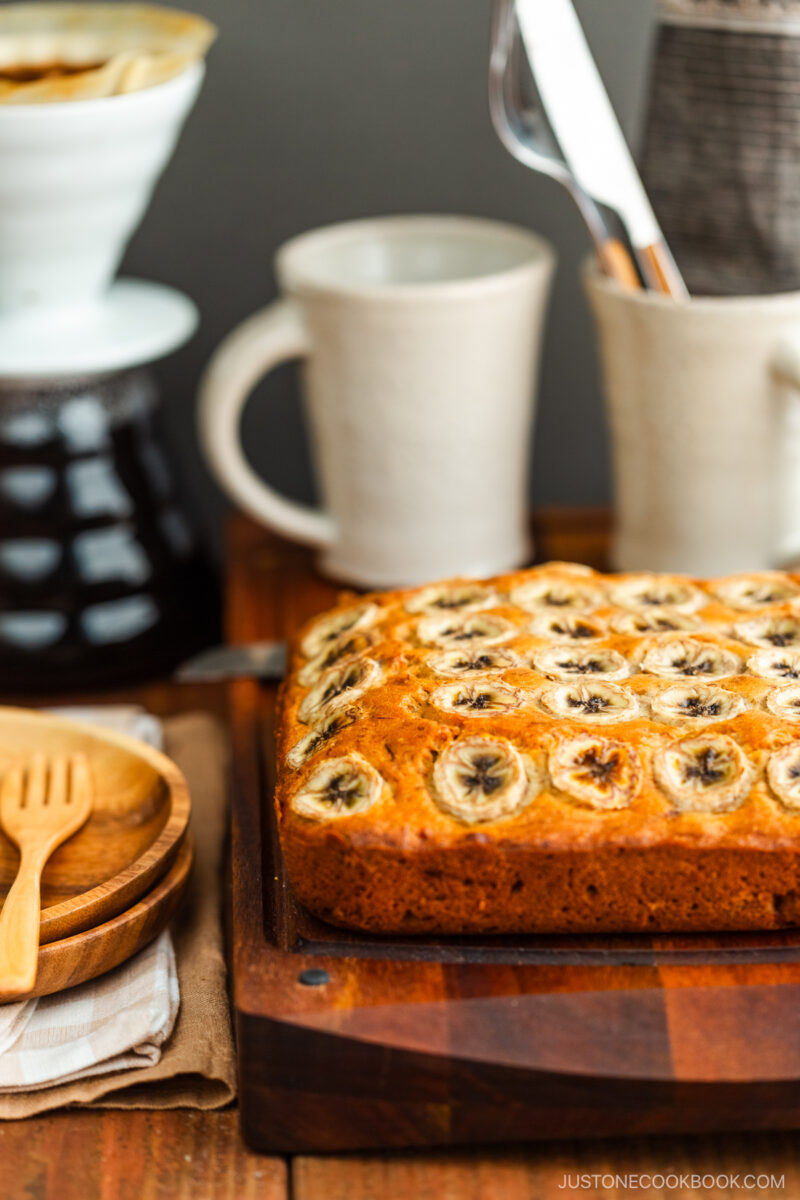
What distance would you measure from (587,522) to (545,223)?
0.76 ft

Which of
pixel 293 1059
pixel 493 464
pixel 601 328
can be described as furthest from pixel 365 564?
pixel 293 1059

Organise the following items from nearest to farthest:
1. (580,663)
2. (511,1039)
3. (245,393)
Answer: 1. (511,1039)
2. (580,663)
3. (245,393)

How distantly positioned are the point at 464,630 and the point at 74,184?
1.18ft

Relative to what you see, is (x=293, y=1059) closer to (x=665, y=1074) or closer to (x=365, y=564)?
(x=665, y=1074)

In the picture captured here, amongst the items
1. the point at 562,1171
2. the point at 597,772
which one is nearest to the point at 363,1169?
the point at 562,1171

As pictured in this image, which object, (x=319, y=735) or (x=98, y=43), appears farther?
(x=98, y=43)

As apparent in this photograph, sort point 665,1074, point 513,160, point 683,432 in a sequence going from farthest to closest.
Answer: point 513,160 → point 683,432 → point 665,1074

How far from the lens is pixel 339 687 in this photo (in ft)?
2.01

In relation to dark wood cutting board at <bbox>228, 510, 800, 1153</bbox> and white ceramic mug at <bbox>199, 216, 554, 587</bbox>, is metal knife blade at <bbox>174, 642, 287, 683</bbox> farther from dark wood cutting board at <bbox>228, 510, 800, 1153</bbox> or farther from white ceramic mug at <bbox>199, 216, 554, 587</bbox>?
dark wood cutting board at <bbox>228, 510, 800, 1153</bbox>

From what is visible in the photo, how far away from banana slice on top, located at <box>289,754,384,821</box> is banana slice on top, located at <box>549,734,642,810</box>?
75 millimetres

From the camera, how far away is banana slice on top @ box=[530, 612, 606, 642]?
2.06 feet

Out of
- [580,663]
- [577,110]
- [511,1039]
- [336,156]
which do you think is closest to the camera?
[511,1039]

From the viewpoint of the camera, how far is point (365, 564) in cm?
90

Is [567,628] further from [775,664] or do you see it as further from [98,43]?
[98,43]
